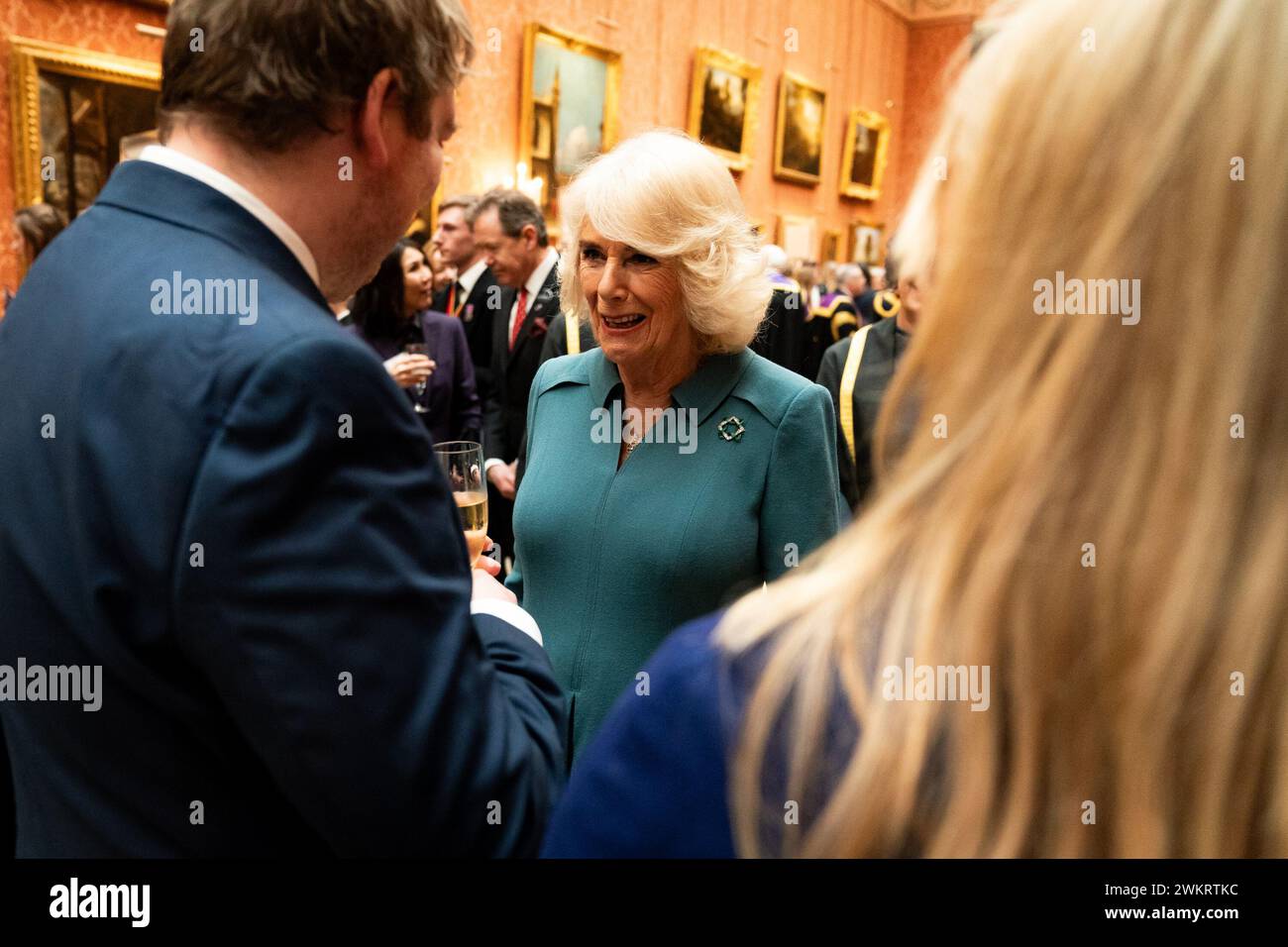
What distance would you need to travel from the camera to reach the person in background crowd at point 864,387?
12.3 feet

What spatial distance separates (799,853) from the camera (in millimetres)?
647

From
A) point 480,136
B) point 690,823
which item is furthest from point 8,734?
point 480,136

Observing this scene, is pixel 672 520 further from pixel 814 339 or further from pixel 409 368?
pixel 814 339

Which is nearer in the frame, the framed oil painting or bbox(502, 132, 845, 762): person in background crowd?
bbox(502, 132, 845, 762): person in background crowd

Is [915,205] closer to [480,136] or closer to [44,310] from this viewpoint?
[44,310]

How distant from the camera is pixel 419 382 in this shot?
14.4ft

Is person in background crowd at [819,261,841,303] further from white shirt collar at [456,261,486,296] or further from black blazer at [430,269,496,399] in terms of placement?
black blazer at [430,269,496,399]

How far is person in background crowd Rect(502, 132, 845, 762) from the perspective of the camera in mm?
2279

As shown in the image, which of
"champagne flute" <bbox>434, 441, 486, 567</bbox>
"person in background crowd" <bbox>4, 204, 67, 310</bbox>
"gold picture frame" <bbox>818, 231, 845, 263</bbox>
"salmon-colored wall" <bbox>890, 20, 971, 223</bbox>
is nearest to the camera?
"champagne flute" <bbox>434, 441, 486, 567</bbox>

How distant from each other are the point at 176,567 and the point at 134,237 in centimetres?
38

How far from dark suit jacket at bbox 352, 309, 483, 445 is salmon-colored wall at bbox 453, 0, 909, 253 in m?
3.53

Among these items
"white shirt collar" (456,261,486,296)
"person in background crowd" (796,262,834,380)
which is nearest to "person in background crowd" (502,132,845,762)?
Result: "white shirt collar" (456,261,486,296)

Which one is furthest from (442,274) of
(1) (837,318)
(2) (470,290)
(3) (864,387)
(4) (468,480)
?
(4) (468,480)

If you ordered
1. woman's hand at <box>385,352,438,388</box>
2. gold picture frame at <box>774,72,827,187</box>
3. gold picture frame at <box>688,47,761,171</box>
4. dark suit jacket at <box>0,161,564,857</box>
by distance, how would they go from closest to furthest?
dark suit jacket at <box>0,161,564,857</box> < woman's hand at <box>385,352,438,388</box> < gold picture frame at <box>688,47,761,171</box> < gold picture frame at <box>774,72,827,187</box>
